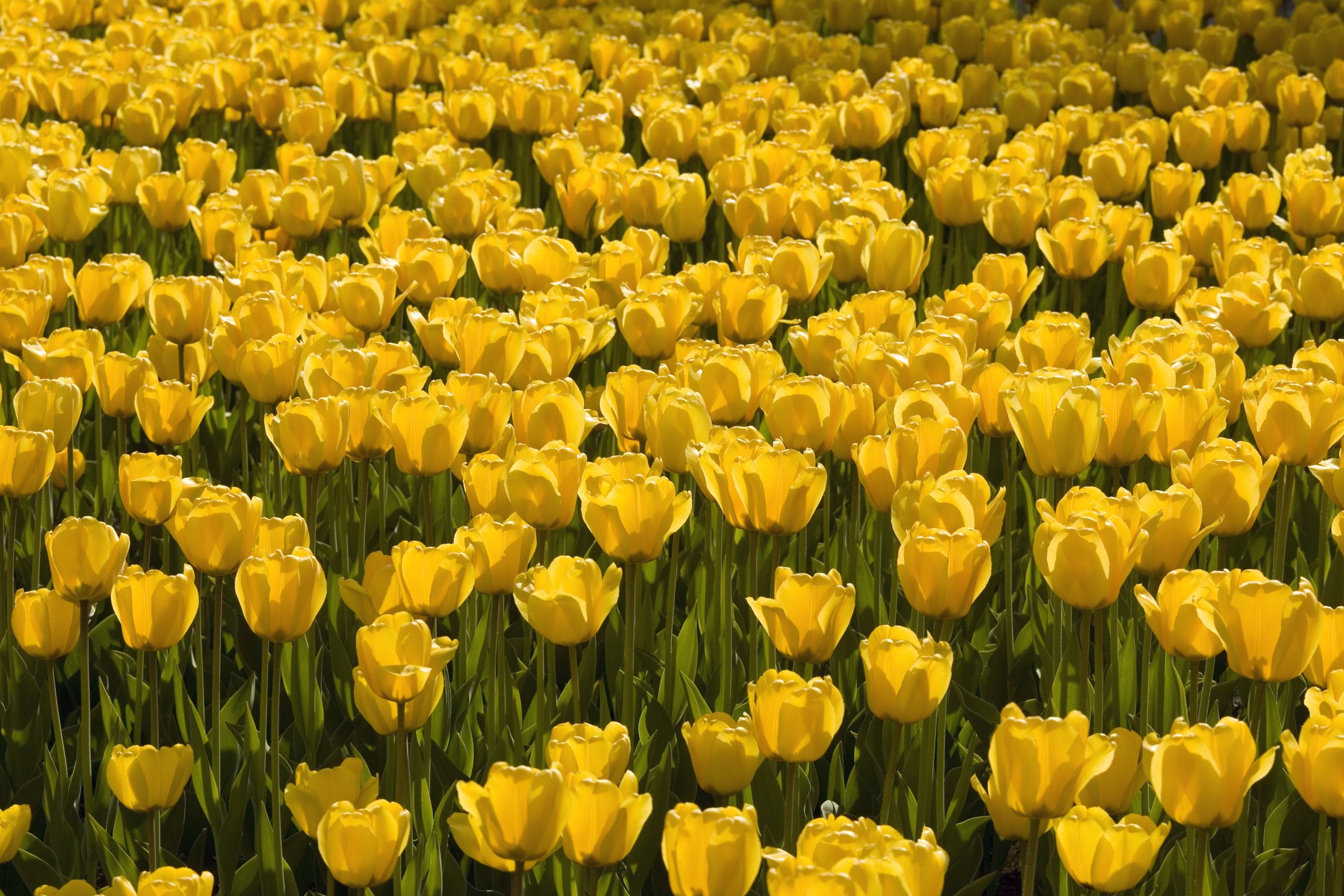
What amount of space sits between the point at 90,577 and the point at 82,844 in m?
0.44

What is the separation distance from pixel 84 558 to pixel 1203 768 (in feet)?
4.94

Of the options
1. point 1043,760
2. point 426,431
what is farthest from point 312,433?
point 1043,760

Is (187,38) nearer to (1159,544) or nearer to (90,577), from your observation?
(90,577)

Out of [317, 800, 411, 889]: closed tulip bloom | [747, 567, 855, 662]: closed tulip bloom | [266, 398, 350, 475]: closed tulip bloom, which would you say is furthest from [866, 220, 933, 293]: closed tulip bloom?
[317, 800, 411, 889]: closed tulip bloom

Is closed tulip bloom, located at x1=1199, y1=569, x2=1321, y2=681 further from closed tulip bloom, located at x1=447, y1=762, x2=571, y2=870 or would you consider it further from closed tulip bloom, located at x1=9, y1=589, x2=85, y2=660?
closed tulip bloom, located at x1=9, y1=589, x2=85, y2=660

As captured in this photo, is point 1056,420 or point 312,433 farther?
point 312,433

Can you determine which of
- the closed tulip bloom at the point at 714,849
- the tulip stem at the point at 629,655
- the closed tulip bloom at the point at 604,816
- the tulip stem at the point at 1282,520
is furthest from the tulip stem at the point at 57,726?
the tulip stem at the point at 1282,520

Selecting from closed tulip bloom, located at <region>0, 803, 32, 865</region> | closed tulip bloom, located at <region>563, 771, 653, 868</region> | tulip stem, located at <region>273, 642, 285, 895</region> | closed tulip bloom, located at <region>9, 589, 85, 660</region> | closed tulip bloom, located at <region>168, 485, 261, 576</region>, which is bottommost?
tulip stem, located at <region>273, 642, 285, 895</region>

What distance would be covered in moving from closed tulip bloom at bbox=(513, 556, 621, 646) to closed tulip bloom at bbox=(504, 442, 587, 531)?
0.22 meters

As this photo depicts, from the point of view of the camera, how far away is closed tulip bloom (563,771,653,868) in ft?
5.72

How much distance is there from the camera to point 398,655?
6.64ft

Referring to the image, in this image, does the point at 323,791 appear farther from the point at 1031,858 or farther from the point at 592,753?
the point at 1031,858

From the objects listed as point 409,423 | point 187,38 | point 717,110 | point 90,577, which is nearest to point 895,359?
point 409,423

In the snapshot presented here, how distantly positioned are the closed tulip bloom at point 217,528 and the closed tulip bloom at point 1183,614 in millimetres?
1260
